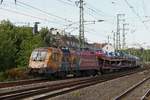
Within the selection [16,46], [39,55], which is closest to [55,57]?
[39,55]

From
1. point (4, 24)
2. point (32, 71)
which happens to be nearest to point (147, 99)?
point (32, 71)

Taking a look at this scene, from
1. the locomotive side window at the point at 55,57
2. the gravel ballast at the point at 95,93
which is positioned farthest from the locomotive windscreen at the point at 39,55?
the gravel ballast at the point at 95,93

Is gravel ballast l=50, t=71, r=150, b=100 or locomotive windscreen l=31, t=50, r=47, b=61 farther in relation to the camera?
locomotive windscreen l=31, t=50, r=47, b=61

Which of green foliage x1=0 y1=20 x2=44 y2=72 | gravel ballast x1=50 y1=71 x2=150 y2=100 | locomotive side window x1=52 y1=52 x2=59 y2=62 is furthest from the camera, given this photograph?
green foliage x1=0 y1=20 x2=44 y2=72

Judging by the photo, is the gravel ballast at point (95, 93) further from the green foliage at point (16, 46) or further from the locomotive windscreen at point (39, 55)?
the green foliage at point (16, 46)

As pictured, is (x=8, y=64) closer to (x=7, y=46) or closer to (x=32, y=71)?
(x=7, y=46)

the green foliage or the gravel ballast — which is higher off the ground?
the green foliage

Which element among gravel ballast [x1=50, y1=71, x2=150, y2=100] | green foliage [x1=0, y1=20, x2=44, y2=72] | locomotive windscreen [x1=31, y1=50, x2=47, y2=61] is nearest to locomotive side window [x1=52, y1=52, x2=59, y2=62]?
locomotive windscreen [x1=31, y1=50, x2=47, y2=61]

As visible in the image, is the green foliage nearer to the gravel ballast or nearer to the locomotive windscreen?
the locomotive windscreen

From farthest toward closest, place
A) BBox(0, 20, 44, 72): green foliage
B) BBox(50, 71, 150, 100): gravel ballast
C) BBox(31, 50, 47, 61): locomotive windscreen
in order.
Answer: BBox(0, 20, 44, 72): green foliage
BBox(31, 50, 47, 61): locomotive windscreen
BBox(50, 71, 150, 100): gravel ballast

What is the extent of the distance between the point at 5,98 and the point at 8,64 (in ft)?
124

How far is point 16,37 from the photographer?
71312 mm

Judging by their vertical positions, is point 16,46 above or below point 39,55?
above

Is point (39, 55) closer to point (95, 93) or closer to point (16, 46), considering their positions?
point (95, 93)
